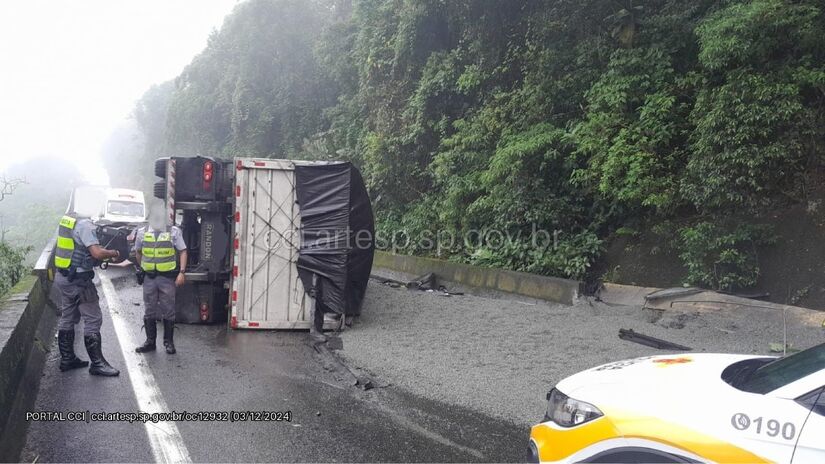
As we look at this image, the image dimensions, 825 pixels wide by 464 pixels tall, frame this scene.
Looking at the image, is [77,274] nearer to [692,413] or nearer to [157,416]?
[157,416]

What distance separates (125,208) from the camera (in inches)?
798

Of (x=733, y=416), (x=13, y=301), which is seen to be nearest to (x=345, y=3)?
(x=13, y=301)

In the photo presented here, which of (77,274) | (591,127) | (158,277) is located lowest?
(158,277)

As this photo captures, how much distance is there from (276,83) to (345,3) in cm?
493

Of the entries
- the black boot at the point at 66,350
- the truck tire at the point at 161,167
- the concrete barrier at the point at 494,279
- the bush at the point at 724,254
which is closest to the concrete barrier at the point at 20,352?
the black boot at the point at 66,350

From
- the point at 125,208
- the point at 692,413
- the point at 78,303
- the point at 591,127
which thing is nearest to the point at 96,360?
the point at 78,303

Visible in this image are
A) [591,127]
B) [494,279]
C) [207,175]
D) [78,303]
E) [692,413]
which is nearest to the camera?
[692,413]

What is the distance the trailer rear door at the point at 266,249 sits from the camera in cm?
809

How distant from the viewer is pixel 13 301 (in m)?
6.64

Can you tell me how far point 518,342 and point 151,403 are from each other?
422 cm

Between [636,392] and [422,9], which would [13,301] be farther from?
[422,9]

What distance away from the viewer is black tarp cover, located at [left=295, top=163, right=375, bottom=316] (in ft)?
26.5

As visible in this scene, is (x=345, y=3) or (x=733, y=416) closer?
(x=733, y=416)

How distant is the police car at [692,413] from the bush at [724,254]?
5187mm
